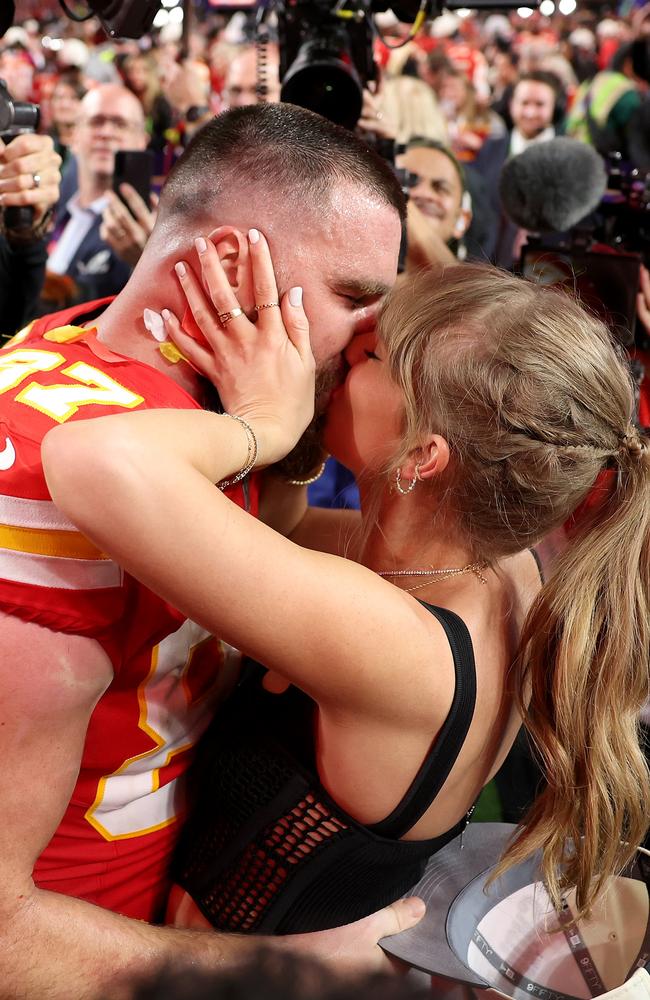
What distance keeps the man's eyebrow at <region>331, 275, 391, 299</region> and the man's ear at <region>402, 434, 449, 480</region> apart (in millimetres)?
280

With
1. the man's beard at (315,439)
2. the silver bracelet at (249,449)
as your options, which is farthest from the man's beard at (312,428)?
the silver bracelet at (249,449)

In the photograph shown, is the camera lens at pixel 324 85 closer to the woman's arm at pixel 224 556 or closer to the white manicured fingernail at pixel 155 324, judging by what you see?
the white manicured fingernail at pixel 155 324

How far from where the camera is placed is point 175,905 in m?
1.51

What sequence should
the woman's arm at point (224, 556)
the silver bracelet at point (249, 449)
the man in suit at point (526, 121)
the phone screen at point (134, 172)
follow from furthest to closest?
the man in suit at point (526, 121) < the phone screen at point (134, 172) < the silver bracelet at point (249, 449) < the woman's arm at point (224, 556)

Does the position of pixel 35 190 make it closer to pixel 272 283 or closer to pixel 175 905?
pixel 272 283

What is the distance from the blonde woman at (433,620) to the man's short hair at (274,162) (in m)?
0.14

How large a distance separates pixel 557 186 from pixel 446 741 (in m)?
2.03

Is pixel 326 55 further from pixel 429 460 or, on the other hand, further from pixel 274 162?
pixel 429 460

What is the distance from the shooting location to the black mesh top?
1.33 meters

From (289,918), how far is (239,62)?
4.02 meters

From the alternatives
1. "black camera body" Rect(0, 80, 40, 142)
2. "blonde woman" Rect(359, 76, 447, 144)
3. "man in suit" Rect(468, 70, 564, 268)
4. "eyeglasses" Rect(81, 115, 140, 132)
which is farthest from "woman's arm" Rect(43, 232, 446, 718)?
"man in suit" Rect(468, 70, 564, 268)

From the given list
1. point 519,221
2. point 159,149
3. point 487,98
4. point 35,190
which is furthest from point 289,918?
point 487,98

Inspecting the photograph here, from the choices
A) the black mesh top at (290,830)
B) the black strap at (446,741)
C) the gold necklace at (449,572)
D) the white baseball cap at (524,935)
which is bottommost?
the white baseball cap at (524,935)

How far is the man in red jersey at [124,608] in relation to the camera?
3.72 feet
